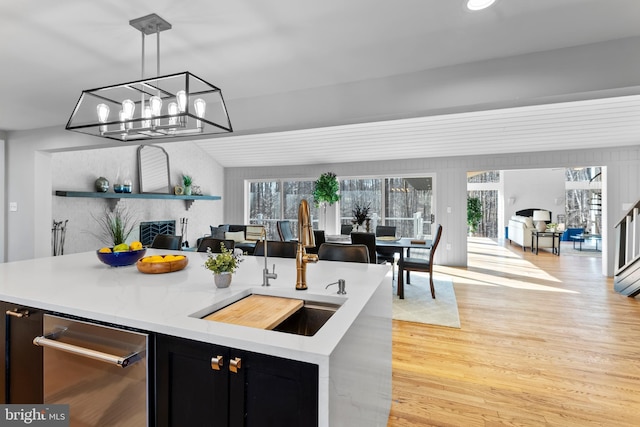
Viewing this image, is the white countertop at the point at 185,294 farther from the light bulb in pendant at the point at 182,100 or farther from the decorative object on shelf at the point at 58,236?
the decorative object on shelf at the point at 58,236

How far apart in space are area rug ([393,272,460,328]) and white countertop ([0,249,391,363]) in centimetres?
172

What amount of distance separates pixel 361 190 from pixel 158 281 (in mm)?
6069

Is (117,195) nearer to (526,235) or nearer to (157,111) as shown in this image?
(157,111)

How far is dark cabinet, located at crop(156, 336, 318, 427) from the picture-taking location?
1.00 m

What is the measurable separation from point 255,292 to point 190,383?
0.62m

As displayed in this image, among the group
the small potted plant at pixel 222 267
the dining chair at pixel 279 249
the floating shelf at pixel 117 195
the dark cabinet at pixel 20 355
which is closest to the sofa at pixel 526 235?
the dining chair at pixel 279 249

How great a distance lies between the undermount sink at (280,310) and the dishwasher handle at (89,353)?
27 cm

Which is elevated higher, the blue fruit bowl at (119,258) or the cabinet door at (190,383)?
the blue fruit bowl at (119,258)

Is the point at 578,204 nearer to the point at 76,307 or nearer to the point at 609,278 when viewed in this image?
the point at 609,278

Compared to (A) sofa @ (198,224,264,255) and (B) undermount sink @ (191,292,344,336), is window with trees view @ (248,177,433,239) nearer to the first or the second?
(A) sofa @ (198,224,264,255)

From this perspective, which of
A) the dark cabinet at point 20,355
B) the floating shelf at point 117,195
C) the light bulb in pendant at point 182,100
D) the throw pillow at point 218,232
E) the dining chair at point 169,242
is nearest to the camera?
the dark cabinet at point 20,355

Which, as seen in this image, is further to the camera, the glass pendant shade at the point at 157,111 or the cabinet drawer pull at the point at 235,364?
the glass pendant shade at the point at 157,111

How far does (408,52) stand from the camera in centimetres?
232

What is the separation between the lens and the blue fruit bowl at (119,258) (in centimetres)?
226
